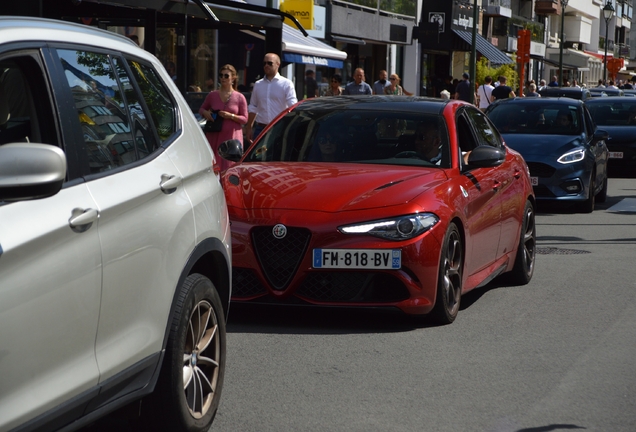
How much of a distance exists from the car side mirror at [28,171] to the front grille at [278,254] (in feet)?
13.3

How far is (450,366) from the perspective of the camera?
636 centimetres

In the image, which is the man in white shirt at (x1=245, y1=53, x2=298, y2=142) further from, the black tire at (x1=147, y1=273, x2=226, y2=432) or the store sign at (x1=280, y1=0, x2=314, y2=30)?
the store sign at (x1=280, y1=0, x2=314, y2=30)

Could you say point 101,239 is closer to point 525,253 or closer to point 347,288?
point 347,288

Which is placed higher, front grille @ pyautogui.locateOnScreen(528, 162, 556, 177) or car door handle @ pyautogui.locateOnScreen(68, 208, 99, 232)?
car door handle @ pyautogui.locateOnScreen(68, 208, 99, 232)

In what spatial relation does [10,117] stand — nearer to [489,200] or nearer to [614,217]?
[489,200]

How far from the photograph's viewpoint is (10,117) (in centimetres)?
385

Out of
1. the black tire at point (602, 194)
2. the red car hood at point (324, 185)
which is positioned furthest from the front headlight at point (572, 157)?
the red car hood at point (324, 185)

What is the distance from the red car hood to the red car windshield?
0.20 m

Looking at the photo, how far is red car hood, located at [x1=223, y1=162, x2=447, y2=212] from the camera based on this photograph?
7.29 m

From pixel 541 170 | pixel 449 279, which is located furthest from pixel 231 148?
pixel 541 170

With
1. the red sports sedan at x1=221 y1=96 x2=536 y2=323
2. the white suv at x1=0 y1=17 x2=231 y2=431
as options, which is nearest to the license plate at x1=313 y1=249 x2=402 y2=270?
the red sports sedan at x1=221 y1=96 x2=536 y2=323

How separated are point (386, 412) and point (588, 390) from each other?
1154 mm

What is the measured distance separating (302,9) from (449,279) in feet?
76.8

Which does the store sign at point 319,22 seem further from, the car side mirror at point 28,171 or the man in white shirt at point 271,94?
the car side mirror at point 28,171
